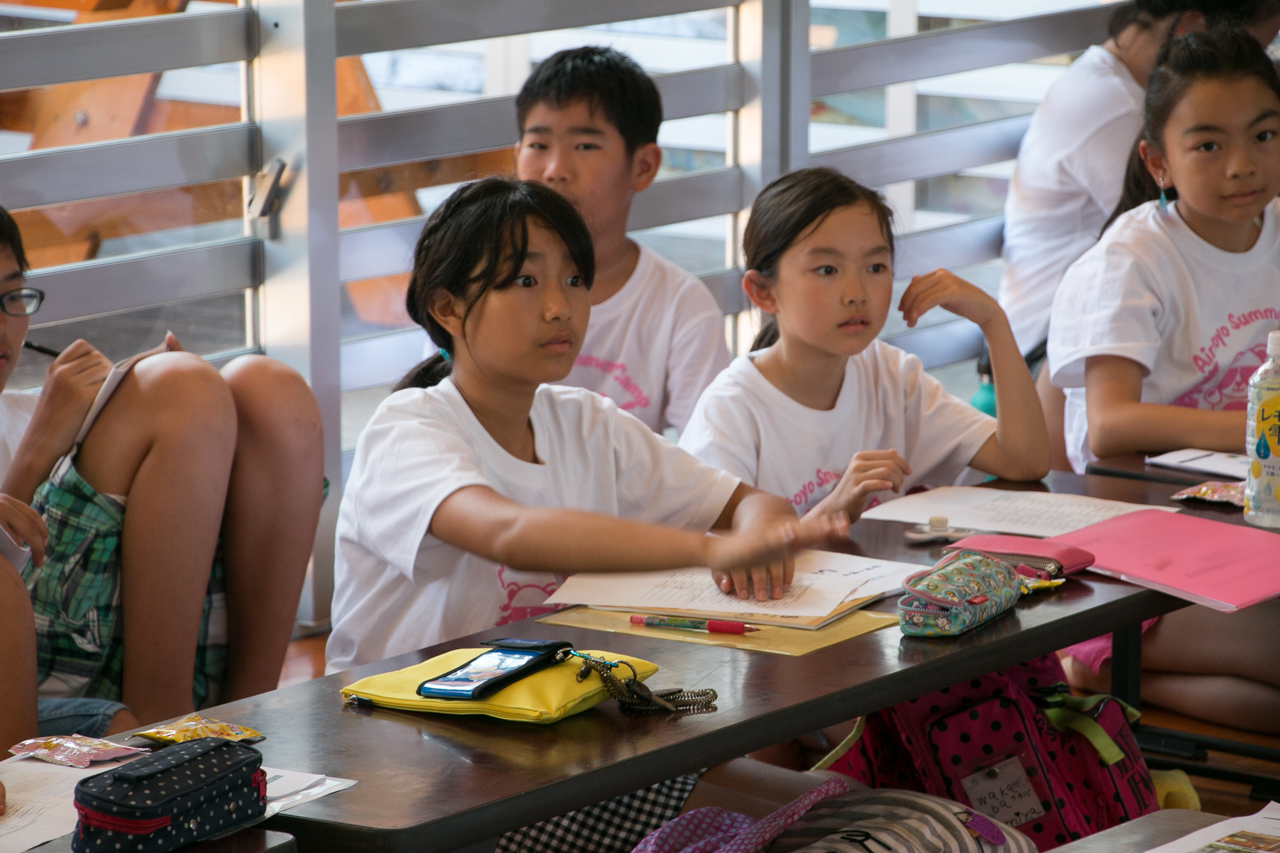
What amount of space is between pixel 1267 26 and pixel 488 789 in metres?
3.84

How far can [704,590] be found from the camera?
4.76ft

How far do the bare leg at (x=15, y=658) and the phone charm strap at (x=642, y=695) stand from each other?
2.38ft

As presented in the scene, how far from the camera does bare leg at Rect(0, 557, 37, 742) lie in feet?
4.81

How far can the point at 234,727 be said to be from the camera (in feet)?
3.42

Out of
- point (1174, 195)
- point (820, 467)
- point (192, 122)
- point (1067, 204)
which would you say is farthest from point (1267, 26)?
point (192, 122)

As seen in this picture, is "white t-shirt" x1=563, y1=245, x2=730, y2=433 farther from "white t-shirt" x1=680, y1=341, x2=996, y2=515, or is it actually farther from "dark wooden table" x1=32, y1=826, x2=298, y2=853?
"dark wooden table" x1=32, y1=826, x2=298, y2=853

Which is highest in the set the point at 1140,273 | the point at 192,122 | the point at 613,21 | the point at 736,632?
the point at 613,21

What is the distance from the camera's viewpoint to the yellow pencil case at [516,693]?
1.05 metres

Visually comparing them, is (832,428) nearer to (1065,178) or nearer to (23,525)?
(23,525)

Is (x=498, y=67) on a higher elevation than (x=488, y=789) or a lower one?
higher

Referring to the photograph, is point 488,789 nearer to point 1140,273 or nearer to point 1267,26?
point 1140,273

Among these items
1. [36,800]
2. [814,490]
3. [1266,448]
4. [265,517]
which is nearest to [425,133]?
[265,517]

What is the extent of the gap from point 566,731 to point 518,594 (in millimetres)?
654

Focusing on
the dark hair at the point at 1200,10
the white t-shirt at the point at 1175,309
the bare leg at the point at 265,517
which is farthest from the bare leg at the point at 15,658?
the dark hair at the point at 1200,10
